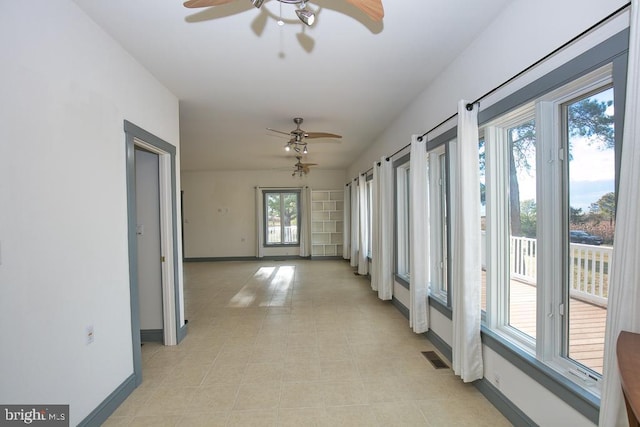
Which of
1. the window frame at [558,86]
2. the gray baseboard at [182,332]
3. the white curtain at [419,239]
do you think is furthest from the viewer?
the gray baseboard at [182,332]

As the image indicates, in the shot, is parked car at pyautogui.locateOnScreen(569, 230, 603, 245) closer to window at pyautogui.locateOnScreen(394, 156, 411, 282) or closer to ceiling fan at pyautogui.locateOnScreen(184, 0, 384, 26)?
ceiling fan at pyautogui.locateOnScreen(184, 0, 384, 26)

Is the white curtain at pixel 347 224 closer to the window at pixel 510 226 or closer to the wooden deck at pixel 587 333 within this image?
the window at pixel 510 226

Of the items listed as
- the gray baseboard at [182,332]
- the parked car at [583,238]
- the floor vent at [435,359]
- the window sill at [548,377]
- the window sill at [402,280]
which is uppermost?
the parked car at [583,238]

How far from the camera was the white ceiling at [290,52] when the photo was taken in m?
2.10

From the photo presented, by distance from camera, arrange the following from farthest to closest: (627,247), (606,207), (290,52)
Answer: (290,52) → (606,207) → (627,247)

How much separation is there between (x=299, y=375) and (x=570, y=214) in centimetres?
245

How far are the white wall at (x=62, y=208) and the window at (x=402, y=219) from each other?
364 centimetres

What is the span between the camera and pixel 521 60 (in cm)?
196

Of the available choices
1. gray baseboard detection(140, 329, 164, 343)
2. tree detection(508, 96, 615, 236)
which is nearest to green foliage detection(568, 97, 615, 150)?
tree detection(508, 96, 615, 236)

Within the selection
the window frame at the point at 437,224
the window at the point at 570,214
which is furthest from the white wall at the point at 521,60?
the window frame at the point at 437,224

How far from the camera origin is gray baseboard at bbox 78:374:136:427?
2068mm

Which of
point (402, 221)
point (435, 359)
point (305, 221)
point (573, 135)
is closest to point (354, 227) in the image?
point (305, 221)

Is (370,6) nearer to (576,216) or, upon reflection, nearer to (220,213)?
(576,216)

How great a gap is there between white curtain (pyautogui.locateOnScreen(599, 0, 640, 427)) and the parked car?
0.50 metres
